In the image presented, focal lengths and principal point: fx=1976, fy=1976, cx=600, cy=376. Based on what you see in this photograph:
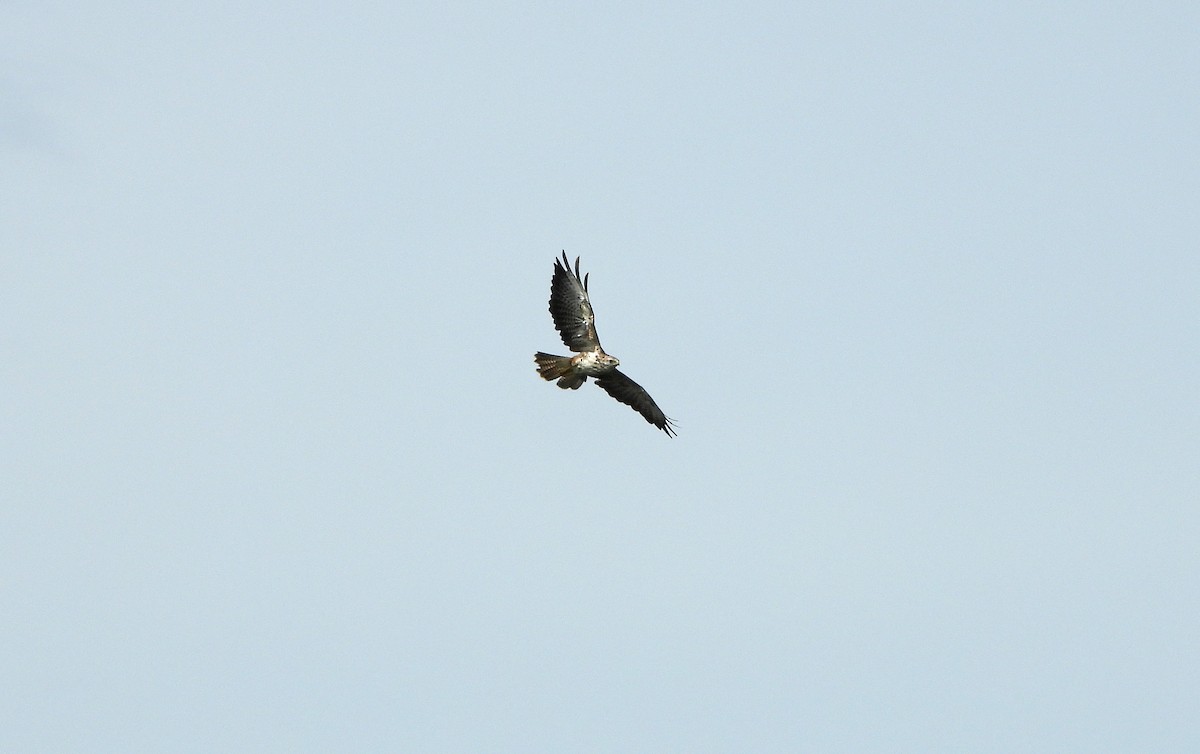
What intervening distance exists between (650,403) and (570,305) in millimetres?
4689

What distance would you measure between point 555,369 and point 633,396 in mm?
4050

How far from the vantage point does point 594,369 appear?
163ft

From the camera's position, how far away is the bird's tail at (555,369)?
163 feet

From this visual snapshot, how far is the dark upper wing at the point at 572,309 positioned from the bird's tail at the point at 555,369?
631 millimetres

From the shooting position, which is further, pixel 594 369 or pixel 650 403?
pixel 650 403

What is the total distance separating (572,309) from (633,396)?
4181 mm

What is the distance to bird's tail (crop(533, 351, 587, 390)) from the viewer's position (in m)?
49.6

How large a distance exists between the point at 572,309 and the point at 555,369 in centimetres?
160

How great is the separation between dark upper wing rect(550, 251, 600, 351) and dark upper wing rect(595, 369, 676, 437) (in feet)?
5.98

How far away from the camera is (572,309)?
49.9 meters

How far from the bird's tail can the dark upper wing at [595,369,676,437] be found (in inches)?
71.3

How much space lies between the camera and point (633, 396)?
5309 cm

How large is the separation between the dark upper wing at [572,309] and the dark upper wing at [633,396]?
1822 millimetres

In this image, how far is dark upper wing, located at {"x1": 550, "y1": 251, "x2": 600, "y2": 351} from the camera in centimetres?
4981
